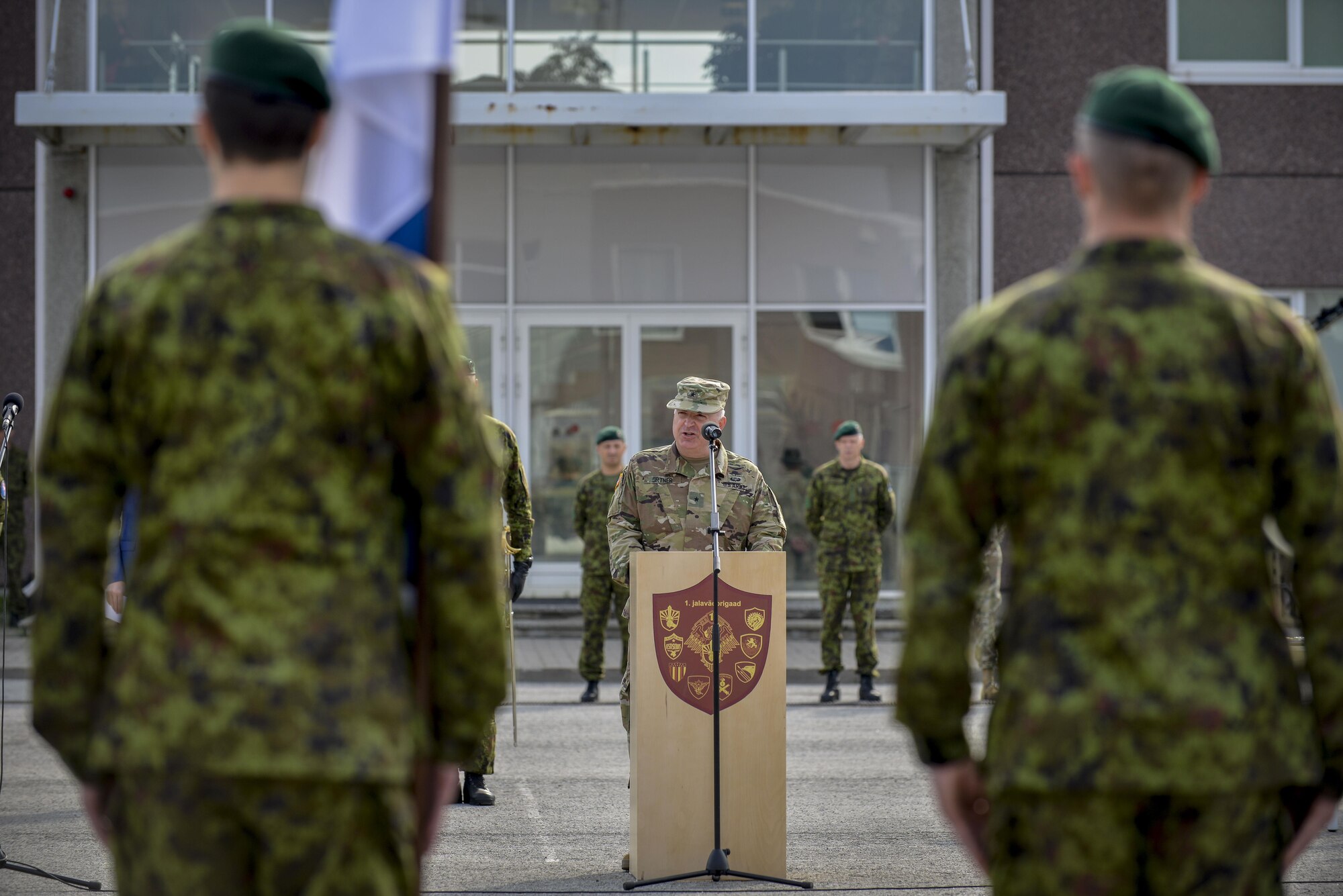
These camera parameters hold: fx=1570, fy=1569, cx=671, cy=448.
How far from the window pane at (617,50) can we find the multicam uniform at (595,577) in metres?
5.51

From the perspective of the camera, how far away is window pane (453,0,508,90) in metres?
16.9

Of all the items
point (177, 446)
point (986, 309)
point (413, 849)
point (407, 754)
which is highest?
point (986, 309)

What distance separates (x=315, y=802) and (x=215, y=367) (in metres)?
0.70

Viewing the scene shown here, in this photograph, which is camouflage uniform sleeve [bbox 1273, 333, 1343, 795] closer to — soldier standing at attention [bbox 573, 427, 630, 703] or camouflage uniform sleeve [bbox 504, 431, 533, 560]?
camouflage uniform sleeve [bbox 504, 431, 533, 560]

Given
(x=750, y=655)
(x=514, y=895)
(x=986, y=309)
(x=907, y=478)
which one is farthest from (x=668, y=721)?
(x=907, y=478)

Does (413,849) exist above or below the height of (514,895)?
above

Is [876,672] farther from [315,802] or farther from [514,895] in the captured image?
[315,802]

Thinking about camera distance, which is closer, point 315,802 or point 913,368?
point 315,802

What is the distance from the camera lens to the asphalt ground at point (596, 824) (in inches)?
257

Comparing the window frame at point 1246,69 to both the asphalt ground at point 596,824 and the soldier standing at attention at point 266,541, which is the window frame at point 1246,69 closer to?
the asphalt ground at point 596,824

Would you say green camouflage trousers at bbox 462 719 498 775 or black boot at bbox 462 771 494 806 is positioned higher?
green camouflage trousers at bbox 462 719 498 775

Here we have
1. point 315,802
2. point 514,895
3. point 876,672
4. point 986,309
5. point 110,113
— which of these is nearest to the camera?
point 315,802

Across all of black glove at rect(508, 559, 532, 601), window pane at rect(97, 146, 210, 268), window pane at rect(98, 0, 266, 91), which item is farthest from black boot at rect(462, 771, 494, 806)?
window pane at rect(98, 0, 266, 91)

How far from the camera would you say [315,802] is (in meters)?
2.42
